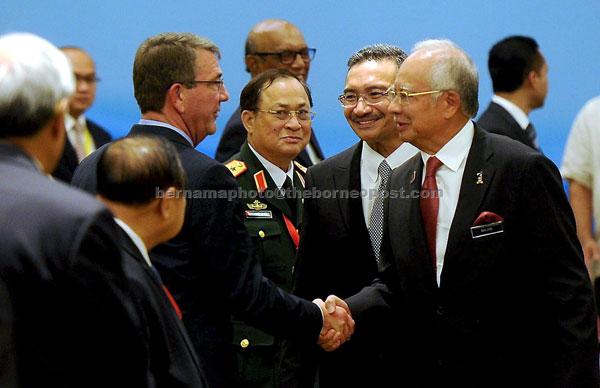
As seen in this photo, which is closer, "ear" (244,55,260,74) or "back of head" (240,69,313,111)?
"back of head" (240,69,313,111)

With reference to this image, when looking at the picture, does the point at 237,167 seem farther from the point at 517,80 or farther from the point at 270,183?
the point at 517,80

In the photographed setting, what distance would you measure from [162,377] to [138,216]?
40cm

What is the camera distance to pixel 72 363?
1888 millimetres

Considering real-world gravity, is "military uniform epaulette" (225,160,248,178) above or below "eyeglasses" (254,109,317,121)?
below

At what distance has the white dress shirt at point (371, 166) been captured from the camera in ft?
12.6

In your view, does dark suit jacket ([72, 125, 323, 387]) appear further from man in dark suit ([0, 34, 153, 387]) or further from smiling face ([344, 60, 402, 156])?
man in dark suit ([0, 34, 153, 387])

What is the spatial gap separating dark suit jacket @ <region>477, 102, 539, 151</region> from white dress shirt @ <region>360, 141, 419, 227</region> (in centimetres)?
123

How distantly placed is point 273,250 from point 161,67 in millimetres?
884

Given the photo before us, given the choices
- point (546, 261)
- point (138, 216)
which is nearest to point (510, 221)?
point (546, 261)

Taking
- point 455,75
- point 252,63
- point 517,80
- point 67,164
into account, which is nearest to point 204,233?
point 455,75

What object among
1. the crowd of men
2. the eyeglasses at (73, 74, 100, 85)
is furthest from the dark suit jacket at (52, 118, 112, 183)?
the eyeglasses at (73, 74, 100, 85)

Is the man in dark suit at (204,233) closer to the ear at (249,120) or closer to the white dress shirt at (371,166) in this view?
the white dress shirt at (371,166)

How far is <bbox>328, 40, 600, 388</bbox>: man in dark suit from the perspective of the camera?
10.00 ft

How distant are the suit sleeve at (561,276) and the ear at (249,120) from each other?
4.74ft
